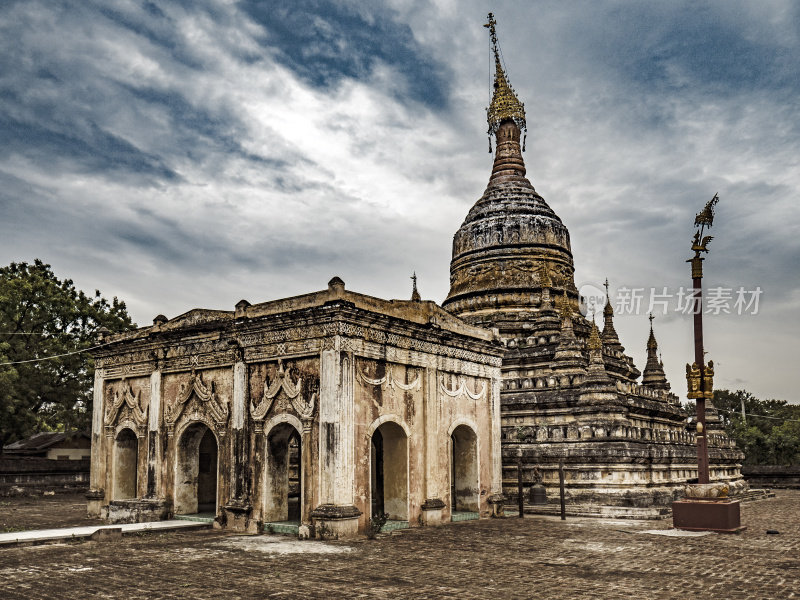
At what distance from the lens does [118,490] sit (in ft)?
73.9

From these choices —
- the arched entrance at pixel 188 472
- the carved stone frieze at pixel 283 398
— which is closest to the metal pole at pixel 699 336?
the carved stone frieze at pixel 283 398

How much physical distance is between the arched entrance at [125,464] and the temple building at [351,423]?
0.14 feet

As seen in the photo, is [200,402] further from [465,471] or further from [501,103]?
[501,103]

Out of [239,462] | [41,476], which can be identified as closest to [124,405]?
[239,462]

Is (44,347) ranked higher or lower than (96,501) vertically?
higher

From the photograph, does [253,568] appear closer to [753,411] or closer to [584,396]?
[584,396]

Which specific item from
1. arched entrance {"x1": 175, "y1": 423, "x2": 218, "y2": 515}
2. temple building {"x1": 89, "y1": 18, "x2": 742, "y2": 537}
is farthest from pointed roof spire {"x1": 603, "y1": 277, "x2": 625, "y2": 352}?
arched entrance {"x1": 175, "y1": 423, "x2": 218, "y2": 515}

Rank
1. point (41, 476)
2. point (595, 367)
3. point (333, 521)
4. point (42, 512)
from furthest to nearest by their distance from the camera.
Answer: point (41, 476), point (595, 367), point (42, 512), point (333, 521)

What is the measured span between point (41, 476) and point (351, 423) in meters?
21.6

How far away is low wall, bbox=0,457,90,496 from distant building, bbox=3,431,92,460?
428 centimetres

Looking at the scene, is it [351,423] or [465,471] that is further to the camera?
[465,471]

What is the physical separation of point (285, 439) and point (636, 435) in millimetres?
12413

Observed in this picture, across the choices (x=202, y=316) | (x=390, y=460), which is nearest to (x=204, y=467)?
(x=202, y=316)

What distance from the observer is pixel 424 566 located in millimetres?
13273
